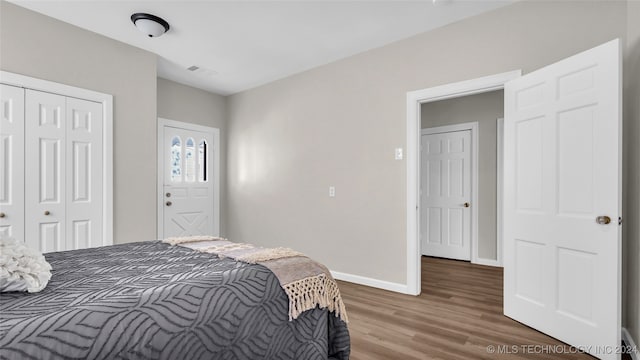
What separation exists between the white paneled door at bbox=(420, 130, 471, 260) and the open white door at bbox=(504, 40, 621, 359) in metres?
2.27

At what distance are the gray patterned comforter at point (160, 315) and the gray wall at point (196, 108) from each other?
10.7 feet

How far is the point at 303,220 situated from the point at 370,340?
219cm

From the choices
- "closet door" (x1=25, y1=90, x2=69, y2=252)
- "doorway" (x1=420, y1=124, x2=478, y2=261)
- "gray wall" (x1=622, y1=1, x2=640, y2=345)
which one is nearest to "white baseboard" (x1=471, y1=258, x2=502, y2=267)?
"doorway" (x1=420, y1=124, x2=478, y2=261)

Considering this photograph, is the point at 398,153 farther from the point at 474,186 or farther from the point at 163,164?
the point at 163,164

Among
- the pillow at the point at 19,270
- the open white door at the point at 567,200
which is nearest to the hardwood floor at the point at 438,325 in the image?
the open white door at the point at 567,200

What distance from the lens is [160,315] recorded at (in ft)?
3.72

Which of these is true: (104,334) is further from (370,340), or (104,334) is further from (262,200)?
(262,200)

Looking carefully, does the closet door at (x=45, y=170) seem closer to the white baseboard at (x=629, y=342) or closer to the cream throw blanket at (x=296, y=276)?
the cream throw blanket at (x=296, y=276)

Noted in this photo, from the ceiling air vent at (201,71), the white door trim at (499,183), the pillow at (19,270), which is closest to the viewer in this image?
the pillow at (19,270)

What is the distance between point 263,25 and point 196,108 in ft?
7.65

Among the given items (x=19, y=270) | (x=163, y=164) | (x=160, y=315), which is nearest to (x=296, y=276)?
(x=160, y=315)

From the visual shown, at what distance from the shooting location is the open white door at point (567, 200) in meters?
1.98

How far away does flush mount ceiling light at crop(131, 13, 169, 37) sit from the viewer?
2.88 metres

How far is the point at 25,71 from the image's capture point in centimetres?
279
